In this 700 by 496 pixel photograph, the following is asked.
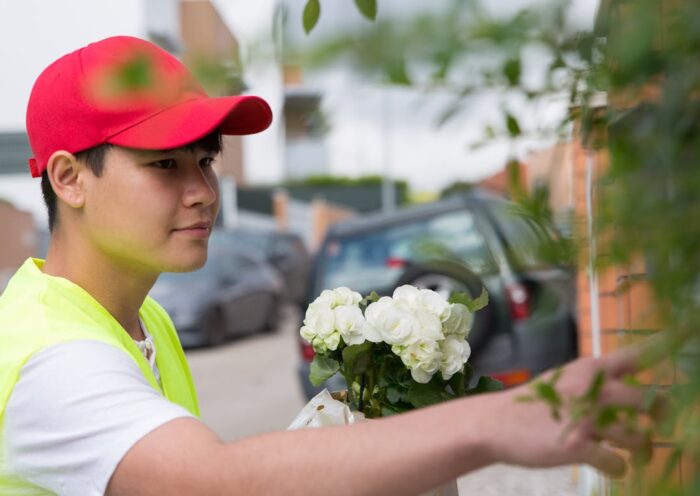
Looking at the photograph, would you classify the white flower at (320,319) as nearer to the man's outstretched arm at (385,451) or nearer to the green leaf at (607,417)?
the man's outstretched arm at (385,451)

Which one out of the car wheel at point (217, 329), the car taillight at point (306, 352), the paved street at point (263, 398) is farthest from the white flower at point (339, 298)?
the car wheel at point (217, 329)

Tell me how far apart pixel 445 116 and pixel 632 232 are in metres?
0.18

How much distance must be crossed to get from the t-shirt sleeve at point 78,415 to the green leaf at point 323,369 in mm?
392

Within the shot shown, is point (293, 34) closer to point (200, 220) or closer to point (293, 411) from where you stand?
point (200, 220)

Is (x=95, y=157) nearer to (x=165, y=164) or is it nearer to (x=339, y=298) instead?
(x=165, y=164)

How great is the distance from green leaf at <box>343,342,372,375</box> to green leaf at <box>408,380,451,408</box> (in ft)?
0.32

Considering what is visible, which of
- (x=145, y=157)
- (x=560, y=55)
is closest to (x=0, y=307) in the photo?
(x=145, y=157)

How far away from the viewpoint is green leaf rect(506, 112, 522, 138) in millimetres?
839

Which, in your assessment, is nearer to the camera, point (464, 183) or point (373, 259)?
point (464, 183)

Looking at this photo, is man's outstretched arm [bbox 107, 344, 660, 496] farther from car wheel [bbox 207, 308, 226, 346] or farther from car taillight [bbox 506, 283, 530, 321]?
car wheel [bbox 207, 308, 226, 346]

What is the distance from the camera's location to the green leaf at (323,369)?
1.67 meters

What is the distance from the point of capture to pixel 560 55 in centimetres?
76

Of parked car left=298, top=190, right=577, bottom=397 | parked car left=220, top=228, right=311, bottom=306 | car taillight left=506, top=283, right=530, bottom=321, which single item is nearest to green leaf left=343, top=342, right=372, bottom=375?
parked car left=298, top=190, right=577, bottom=397

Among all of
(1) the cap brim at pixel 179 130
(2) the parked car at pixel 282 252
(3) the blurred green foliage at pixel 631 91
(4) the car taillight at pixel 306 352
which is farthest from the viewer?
(2) the parked car at pixel 282 252
